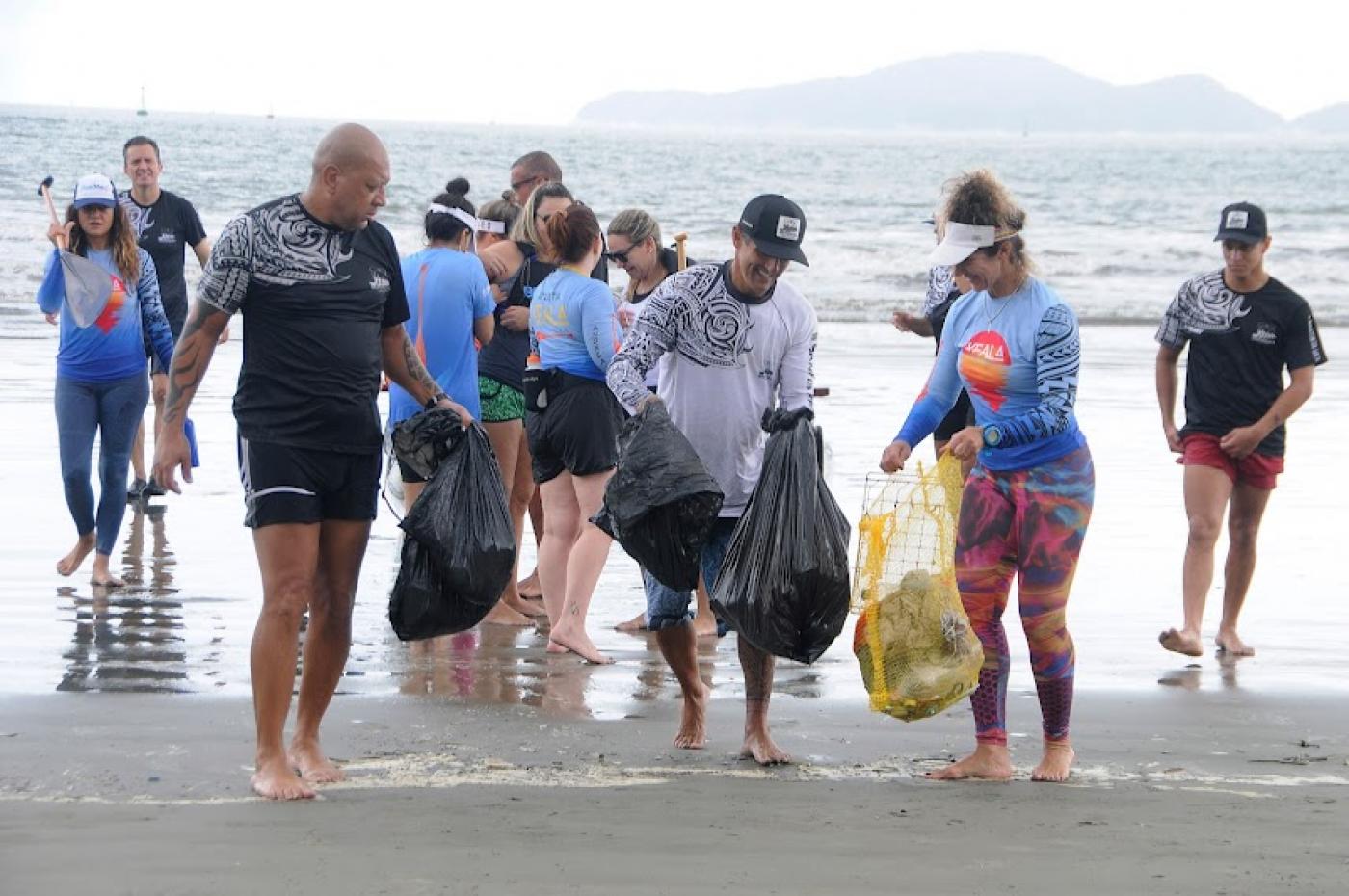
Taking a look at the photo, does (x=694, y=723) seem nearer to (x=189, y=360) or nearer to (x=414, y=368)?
(x=414, y=368)

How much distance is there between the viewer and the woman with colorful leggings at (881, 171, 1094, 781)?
5068 mm

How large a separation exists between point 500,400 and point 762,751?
9.43 feet

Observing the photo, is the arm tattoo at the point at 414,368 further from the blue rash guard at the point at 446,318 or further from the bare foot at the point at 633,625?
the bare foot at the point at 633,625

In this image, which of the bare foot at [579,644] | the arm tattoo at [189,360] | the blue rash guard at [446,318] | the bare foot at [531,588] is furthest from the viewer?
A: the bare foot at [531,588]

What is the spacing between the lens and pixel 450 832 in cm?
438

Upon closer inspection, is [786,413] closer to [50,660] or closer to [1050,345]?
[1050,345]

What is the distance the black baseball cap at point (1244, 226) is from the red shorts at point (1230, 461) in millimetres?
780

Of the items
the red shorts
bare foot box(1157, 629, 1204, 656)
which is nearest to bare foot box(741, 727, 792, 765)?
bare foot box(1157, 629, 1204, 656)

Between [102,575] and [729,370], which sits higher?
[729,370]

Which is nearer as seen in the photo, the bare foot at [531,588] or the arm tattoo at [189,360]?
the arm tattoo at [189,360]

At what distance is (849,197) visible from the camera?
58969 millimetres

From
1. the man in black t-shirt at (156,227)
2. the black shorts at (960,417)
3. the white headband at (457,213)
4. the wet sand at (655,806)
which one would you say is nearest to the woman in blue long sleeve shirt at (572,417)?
the white headband at (457,213)

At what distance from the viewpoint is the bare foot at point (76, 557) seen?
788cm

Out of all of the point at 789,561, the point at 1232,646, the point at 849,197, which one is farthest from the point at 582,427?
the point at 849,197
